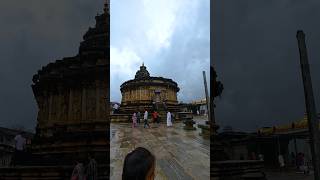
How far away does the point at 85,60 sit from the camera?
12.1 meters

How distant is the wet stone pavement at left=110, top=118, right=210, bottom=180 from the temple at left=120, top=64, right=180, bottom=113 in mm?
668

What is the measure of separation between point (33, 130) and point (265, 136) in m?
6.13

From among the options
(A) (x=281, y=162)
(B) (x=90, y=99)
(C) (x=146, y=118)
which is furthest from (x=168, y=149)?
(B) (x=90, y=99)

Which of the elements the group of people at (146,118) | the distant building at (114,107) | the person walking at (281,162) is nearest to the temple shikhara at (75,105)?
the group of people at (146,118)

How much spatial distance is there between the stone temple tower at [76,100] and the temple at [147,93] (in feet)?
3.47

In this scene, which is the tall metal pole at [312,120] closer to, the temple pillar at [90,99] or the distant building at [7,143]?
the temple pillar at [90,99]

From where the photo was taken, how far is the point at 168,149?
8.59 metres

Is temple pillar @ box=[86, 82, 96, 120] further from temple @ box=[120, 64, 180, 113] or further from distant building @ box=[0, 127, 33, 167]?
distant building @ box=[0, 127, 33, 167]

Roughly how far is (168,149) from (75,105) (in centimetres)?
496

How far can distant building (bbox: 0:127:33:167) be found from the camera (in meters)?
10.5

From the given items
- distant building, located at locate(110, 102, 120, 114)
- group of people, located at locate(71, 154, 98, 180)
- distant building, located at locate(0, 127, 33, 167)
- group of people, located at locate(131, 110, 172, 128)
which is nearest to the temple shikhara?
distant building, located at locate(0, 127, 33, 167)

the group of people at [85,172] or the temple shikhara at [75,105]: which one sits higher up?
the temple shikhara at [75,105]

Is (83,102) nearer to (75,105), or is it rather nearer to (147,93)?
(75,105)

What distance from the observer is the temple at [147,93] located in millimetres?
9117
